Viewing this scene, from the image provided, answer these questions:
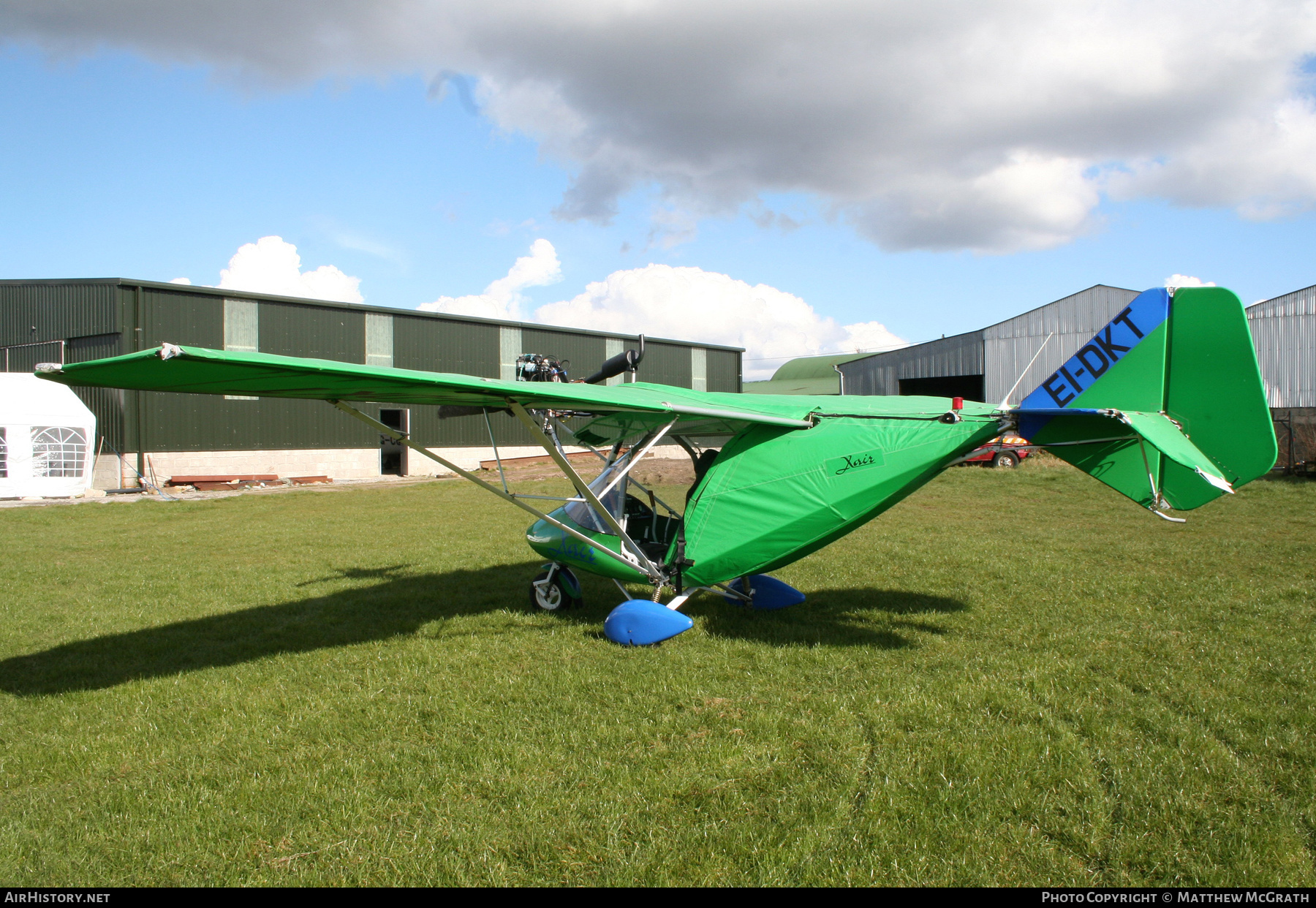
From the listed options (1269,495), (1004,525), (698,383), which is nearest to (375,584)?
(1004,525)

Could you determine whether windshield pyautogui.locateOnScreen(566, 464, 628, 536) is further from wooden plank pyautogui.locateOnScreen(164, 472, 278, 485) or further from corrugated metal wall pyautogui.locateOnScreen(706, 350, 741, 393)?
corrugated metal wall pyautogui.locateOnScreen(706, 350, 741, 393)

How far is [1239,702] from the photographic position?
15.7 ft

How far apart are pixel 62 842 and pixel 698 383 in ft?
121

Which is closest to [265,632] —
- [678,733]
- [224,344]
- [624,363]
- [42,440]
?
[624,363]

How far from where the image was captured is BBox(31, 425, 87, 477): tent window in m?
21.8

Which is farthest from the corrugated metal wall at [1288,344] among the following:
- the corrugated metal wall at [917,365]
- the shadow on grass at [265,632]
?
the shadow on grass at [265,632]

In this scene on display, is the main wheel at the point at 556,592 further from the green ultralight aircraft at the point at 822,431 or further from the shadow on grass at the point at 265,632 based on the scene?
the shadow on grass at the point at 265,632

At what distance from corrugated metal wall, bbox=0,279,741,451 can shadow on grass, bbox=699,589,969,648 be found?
56.7 feet

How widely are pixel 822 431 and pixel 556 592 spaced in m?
3.18

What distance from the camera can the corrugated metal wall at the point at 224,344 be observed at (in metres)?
24.5

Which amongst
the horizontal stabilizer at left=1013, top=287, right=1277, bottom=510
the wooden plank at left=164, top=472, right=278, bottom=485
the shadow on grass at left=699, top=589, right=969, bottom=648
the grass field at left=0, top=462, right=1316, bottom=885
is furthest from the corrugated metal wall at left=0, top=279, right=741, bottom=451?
the horizontal stabilizer at left=1013, top=287, right=1277, bottom=510

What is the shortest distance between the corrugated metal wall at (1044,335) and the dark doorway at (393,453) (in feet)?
74.3

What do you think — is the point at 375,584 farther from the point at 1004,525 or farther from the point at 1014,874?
the point at 1004,525

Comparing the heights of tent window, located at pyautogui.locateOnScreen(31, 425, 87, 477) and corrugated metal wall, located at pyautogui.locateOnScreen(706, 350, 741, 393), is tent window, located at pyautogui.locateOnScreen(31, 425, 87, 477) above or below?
below
